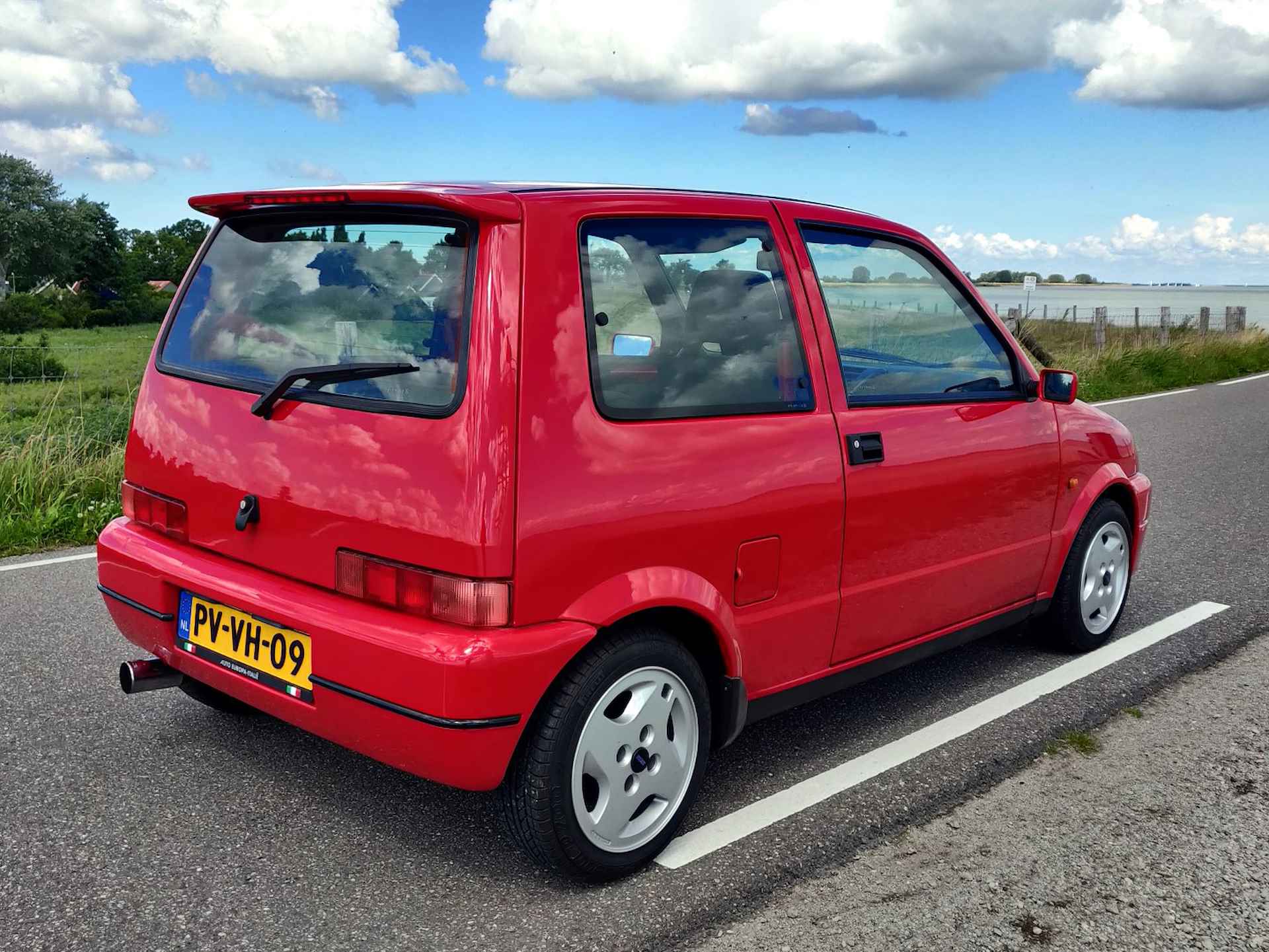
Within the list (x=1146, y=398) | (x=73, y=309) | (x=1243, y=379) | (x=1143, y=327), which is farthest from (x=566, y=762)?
(x=73, y=309)

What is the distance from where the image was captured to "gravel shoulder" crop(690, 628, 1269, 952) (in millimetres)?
2779

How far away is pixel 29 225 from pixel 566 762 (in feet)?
280

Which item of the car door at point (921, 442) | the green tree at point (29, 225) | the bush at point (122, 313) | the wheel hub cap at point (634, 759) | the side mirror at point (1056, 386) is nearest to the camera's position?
the wheel hub cap at point (634, 759)

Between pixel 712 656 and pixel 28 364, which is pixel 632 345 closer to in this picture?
pixel 712 656

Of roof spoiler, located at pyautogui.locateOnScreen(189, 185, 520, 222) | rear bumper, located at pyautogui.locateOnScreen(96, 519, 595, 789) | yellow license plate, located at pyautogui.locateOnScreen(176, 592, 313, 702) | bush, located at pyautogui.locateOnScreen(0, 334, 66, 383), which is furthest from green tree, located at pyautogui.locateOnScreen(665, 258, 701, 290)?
bush, located at pyautogui.locateOnScreen(0, 334, 66, 383)

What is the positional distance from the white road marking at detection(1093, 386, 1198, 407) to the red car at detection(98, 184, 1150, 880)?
38.3 feet

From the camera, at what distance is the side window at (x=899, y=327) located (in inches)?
143

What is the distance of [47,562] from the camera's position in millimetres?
6219

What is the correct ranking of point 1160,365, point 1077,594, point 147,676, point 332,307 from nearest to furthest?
1. point 332,307
2. point 147,676
3. point 1077,594
4. point 1160,365

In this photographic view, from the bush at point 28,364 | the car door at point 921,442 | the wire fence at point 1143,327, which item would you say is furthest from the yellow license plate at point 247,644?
the bush at point 28,364

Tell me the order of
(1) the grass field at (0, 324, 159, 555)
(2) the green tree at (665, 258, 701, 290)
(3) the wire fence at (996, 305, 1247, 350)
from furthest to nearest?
(3) the wire fence at (996, 305, 1247, 350) < (1) the grass field at (0, 324, 159, 555) < (2) the green tree at (665, 258, 701, 290)

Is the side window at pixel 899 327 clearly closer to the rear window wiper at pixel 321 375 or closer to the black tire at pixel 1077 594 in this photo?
the black tire at pixel 1077 594

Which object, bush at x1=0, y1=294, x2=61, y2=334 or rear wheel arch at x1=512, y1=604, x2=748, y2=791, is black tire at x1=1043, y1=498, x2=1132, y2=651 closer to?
rear wheel arch at x1=512, y1=604, x2=748, y2=791

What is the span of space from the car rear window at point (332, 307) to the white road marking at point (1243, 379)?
58.9ft
